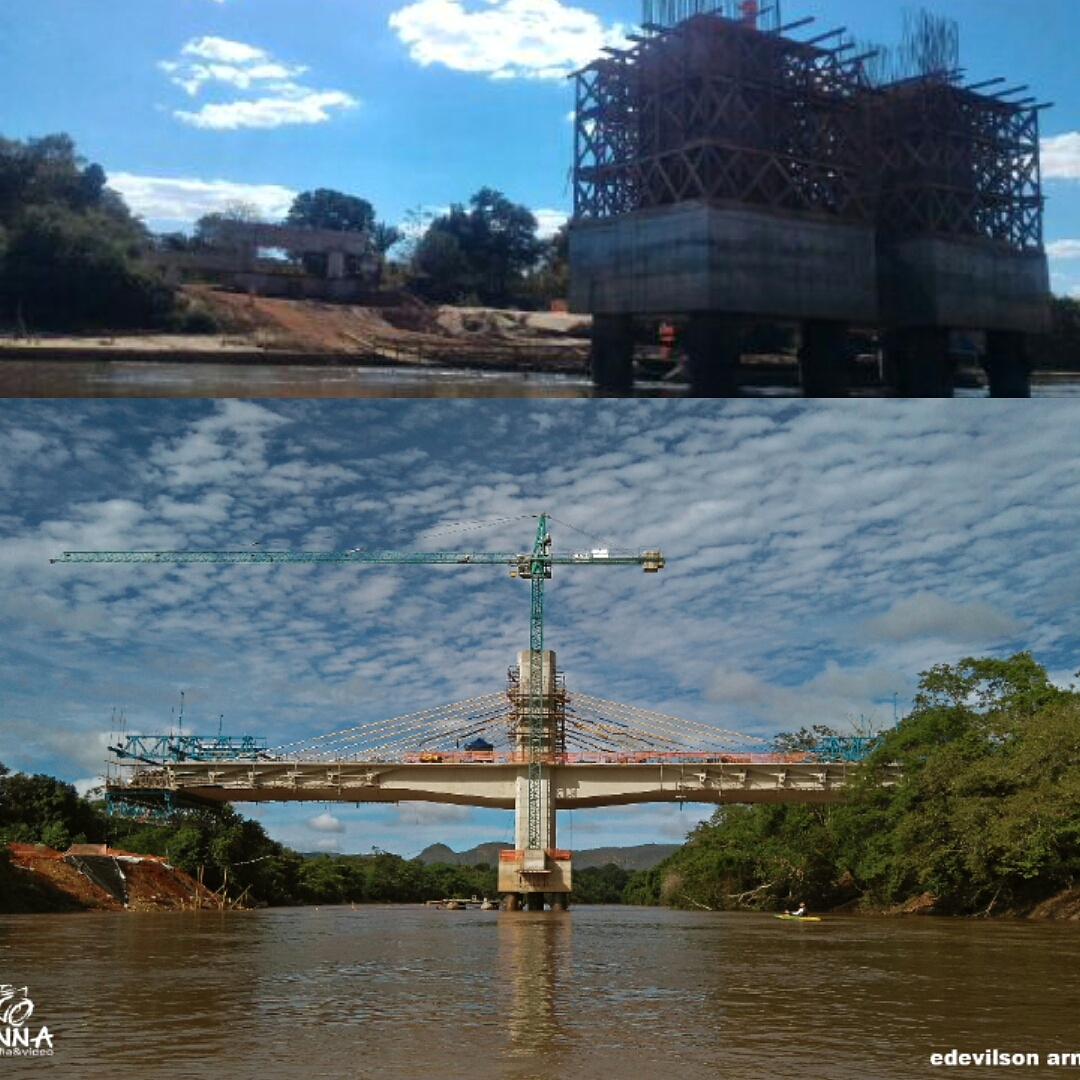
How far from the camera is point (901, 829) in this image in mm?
30297

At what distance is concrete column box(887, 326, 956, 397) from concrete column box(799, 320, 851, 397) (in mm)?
667

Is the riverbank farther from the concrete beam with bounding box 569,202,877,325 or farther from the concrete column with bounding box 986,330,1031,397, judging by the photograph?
the concrete column with bounding box 986,330,1031,397

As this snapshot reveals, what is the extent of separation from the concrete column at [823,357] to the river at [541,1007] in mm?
6627

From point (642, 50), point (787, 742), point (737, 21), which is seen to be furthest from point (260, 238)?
point (787, 742)

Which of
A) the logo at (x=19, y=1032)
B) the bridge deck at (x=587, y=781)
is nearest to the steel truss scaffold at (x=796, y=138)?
the logo at (x=19, y=1032)

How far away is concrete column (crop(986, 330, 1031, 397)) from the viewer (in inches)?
629

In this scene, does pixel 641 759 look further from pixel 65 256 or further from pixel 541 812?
pixel 65 256

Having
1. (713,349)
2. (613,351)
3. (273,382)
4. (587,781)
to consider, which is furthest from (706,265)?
(587,781)

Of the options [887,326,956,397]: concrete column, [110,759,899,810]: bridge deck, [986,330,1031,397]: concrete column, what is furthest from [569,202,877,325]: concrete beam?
[110,759,899,810]: bridge deck

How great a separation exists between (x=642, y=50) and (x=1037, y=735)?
57.6 feet

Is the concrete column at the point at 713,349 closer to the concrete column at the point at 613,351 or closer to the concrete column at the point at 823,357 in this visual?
the concrete column at the point at 613,351

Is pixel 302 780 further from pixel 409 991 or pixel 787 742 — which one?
pixel 409 991

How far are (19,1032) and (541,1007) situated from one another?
169 inches

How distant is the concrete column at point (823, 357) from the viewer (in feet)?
50.1
